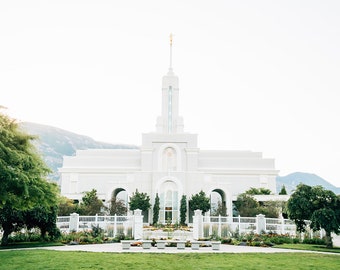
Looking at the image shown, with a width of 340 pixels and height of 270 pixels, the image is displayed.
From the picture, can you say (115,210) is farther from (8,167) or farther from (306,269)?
(306,269)

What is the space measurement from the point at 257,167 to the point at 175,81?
1557 cm

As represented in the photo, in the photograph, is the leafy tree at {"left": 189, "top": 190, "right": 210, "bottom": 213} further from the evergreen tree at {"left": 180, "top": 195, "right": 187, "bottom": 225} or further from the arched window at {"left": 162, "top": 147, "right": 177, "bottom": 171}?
the arched window at {"left": 162, "top": 147, "right": 177, "bottom": 171}

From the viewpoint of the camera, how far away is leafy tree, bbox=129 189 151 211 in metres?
36.4

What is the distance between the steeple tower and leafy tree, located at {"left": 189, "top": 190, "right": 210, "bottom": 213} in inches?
561

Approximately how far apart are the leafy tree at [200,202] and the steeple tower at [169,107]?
46.7ft

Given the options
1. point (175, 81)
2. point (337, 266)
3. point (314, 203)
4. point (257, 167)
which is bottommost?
point (337, 266)

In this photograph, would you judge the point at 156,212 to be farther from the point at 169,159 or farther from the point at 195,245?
the point at 195,245

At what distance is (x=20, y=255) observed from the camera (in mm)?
12844

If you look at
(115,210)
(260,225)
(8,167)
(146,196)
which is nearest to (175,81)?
(146,196)

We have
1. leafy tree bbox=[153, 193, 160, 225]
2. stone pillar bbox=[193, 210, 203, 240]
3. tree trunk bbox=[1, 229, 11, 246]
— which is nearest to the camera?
tree trunk bbox=[1, 229, 11, 246]

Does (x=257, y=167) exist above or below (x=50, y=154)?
below

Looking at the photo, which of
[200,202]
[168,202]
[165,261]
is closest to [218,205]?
[200,202]

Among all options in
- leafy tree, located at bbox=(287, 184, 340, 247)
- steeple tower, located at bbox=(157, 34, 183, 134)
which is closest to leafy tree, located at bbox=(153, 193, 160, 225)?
steeple tower, located at bbox=(157, 34, 183, 134)

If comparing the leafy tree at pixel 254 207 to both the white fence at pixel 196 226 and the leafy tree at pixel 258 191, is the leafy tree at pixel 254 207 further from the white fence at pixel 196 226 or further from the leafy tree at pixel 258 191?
the white fence at pixel 196 226
